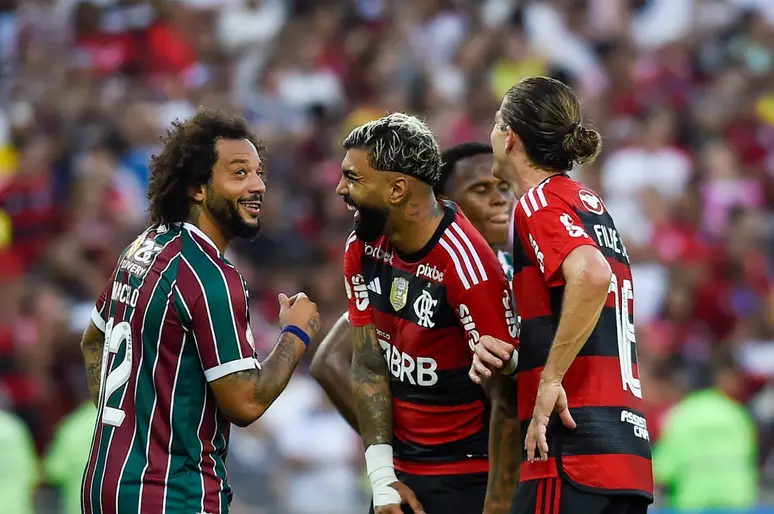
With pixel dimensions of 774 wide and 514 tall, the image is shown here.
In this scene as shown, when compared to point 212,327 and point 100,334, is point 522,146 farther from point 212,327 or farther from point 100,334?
point 100,334

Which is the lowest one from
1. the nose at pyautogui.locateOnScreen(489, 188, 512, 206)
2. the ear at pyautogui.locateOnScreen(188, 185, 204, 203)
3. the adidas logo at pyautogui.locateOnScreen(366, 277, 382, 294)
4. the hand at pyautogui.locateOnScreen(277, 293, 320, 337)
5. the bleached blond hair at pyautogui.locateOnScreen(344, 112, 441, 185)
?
the hand at pyautogui.locateOnScreen(277, 293, 320, 337)

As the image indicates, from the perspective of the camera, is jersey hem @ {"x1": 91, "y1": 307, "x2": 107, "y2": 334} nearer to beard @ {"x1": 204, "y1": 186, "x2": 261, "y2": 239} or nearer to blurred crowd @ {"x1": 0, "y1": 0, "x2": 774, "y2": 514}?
beard @ {"x1": 204, "y1": 186, "x2": 261, "y2": 239}

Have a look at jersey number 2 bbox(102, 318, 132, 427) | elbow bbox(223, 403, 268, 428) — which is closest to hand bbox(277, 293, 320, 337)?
elbow bbox(223, 403, 268, 428)

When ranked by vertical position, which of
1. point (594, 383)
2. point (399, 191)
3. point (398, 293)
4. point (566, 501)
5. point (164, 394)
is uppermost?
point (399, 191)

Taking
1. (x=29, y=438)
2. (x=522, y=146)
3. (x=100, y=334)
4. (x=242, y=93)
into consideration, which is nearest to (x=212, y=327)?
(x=100, y=334)

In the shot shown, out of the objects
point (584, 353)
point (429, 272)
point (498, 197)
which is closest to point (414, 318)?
point (429, 272)

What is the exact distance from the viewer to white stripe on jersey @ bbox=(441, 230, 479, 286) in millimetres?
5488

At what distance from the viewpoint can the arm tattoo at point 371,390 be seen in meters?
5.82

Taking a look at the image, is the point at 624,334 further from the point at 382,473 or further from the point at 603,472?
the point at 382,473

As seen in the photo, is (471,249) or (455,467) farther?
(455,467)

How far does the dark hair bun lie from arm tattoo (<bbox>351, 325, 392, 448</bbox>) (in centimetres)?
127

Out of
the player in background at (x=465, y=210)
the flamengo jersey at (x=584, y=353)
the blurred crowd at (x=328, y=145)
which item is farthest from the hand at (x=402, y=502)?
the blurred crowd at (x=328, y=145)

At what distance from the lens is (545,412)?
486 cm

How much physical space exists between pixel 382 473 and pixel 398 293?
30.4 inches
